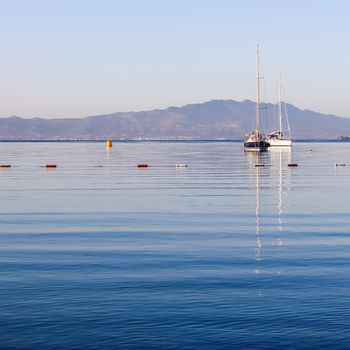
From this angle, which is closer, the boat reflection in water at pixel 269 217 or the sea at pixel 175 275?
the sea at pixel 175 275

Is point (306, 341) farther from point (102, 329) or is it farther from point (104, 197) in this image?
point (104, 197)

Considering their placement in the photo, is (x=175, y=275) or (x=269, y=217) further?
(x=269, y=217)

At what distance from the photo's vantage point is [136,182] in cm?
7538

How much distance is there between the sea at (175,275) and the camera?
17.4 m

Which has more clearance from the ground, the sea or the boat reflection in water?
the sea

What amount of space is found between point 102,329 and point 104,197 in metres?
39.6

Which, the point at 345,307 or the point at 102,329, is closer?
the point at 102,329

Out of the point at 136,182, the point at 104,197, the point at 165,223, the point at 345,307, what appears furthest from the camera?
the point at 136,182

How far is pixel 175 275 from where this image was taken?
79.4ft

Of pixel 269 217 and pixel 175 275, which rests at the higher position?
pixel 175 275

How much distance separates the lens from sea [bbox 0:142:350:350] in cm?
1741

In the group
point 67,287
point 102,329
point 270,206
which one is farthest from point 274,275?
point 270,206

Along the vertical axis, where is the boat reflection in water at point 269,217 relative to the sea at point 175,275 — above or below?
below

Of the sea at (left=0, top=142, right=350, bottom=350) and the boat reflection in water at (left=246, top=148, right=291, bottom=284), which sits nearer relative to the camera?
the sea at (left=0, top=142, right=350, bottom=350)
